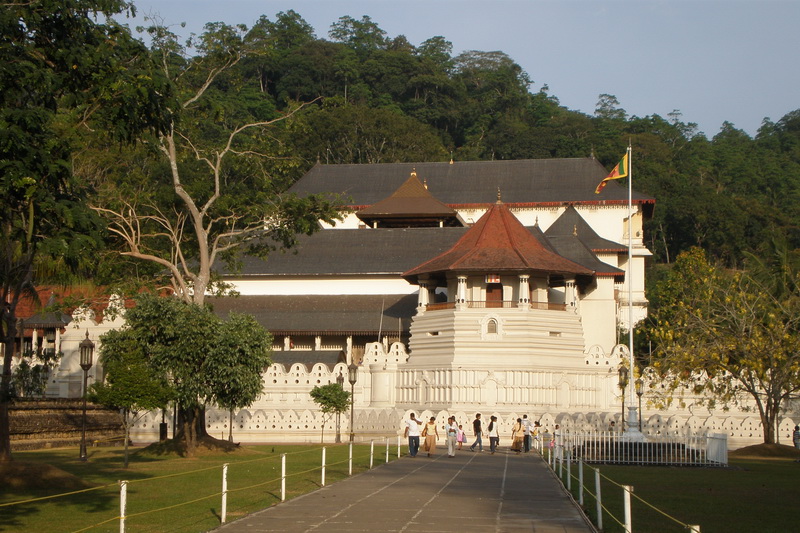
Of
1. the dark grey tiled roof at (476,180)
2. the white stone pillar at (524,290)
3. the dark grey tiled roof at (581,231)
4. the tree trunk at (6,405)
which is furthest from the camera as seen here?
the dark grey tiled roof at (476,180)

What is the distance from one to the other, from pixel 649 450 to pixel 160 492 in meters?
13.0

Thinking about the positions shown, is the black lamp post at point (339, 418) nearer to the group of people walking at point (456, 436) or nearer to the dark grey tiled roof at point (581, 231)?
the group of people walking at point (456, 436)

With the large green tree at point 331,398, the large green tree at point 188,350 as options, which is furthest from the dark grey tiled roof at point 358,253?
the large green tree at point 188,350

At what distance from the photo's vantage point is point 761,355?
33.2 metres

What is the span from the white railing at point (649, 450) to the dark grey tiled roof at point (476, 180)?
1736 inches

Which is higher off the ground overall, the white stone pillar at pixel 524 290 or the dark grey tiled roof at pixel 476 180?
the dark grey tiled roof at pixel 476 180

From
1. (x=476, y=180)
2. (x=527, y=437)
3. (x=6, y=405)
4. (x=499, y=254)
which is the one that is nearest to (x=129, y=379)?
(x=6, y=405)

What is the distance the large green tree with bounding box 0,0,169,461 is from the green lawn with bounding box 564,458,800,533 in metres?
8.24

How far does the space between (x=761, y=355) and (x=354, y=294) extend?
80.2ft

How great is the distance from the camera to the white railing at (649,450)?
84.7ft

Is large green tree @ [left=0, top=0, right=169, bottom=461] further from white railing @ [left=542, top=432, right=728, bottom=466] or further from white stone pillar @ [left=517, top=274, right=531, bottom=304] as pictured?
white stone pillar @ [left=517, top=274, right=531, bottom=304]

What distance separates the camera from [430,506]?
16047 mm

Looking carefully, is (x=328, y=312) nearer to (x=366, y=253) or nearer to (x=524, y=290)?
(x=366, y=253)

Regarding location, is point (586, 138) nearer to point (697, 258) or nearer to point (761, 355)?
point (697, 258)
